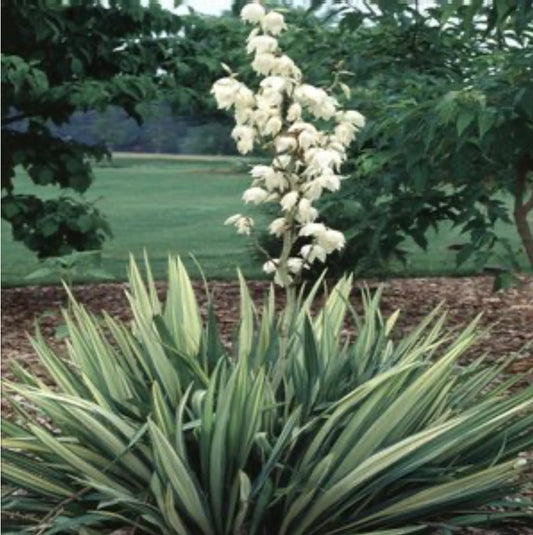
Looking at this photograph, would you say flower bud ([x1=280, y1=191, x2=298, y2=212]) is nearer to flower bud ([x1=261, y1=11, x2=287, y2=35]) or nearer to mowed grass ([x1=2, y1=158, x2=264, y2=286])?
flower bud ([x1=261, y1=11, x2=287, y2=35])

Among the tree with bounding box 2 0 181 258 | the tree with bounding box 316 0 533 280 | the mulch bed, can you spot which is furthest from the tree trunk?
the tree with bounding box 2 0 181 258

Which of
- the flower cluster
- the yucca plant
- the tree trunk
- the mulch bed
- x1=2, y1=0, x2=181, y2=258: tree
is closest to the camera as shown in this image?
the yucca plant

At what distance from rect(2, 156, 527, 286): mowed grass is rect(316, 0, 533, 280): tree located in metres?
0.43

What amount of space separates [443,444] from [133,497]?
97 cm

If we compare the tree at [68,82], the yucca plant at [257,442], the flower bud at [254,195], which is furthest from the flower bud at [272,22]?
the tree at [68,82]

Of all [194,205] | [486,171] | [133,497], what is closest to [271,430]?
[133,497]

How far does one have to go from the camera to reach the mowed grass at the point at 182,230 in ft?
42.3

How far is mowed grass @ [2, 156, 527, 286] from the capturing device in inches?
508

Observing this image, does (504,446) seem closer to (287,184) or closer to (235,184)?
(287,184)

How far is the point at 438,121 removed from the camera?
5965 millimetres

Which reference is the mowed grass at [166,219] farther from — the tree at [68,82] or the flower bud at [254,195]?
the flower bud at [254,195]

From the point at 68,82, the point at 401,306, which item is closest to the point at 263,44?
the point at 68,82

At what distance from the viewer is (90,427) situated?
12.9 feet

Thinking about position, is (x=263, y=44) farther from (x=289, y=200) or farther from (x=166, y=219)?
(x=166, y=219)
